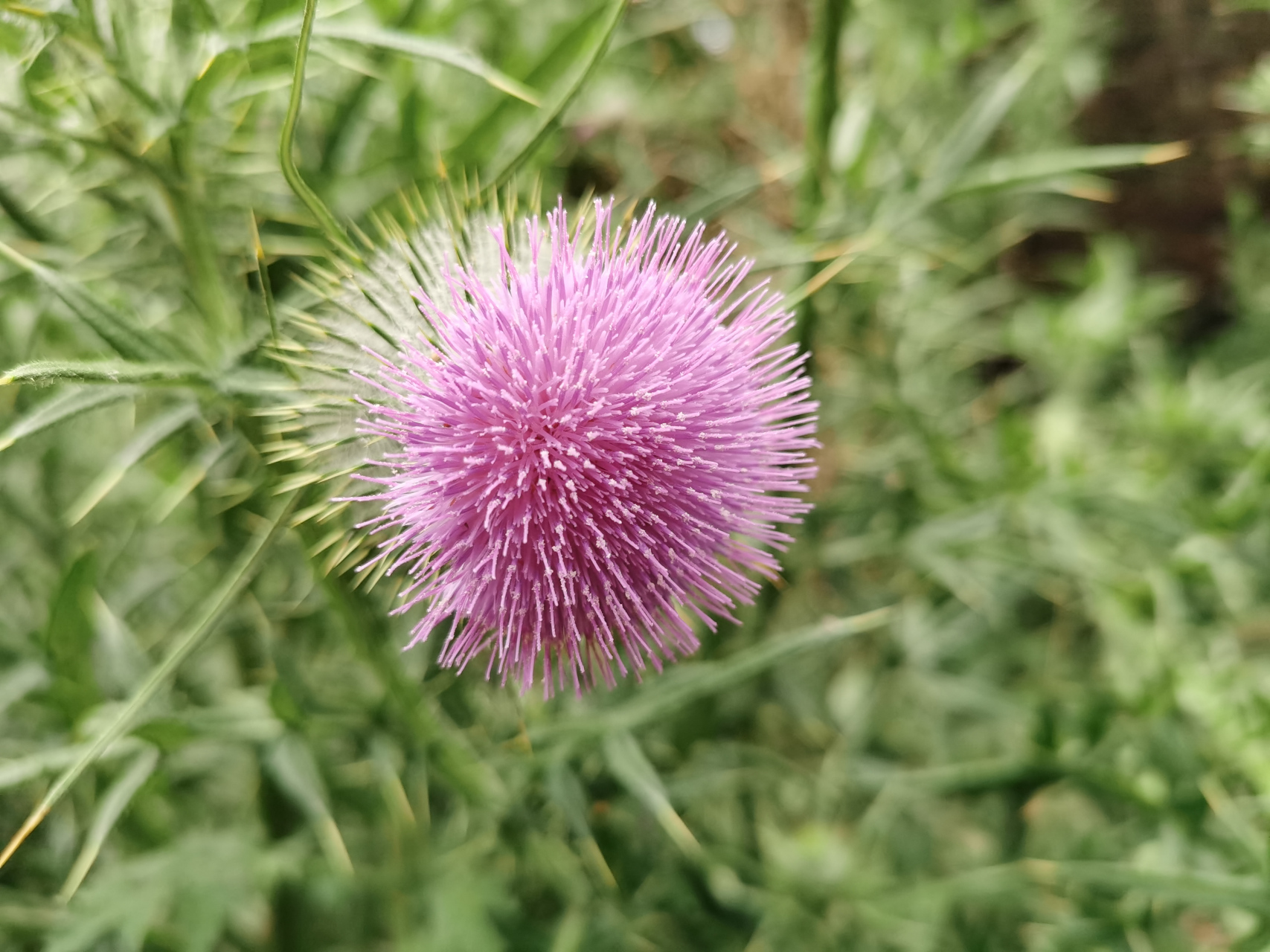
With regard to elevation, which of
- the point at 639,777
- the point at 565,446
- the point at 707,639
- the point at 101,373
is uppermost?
the point at 101,373

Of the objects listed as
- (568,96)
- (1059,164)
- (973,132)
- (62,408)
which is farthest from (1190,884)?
(62,408)

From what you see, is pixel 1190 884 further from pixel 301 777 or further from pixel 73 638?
pixel 73 638

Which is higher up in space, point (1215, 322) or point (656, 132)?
point (656, 132)

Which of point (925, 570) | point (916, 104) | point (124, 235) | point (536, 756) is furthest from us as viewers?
point (916, 104)

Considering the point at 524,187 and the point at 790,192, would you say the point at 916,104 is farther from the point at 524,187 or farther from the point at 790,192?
the point at 524,187

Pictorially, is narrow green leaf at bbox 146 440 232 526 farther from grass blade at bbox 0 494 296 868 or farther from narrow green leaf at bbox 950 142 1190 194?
narrow green leaf at bbox 950 142 1190 194

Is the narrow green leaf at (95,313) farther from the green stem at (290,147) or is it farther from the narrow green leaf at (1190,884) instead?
the narrow green leaf at (1190,884)

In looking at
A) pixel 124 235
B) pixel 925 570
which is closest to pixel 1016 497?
pixel 925 570
